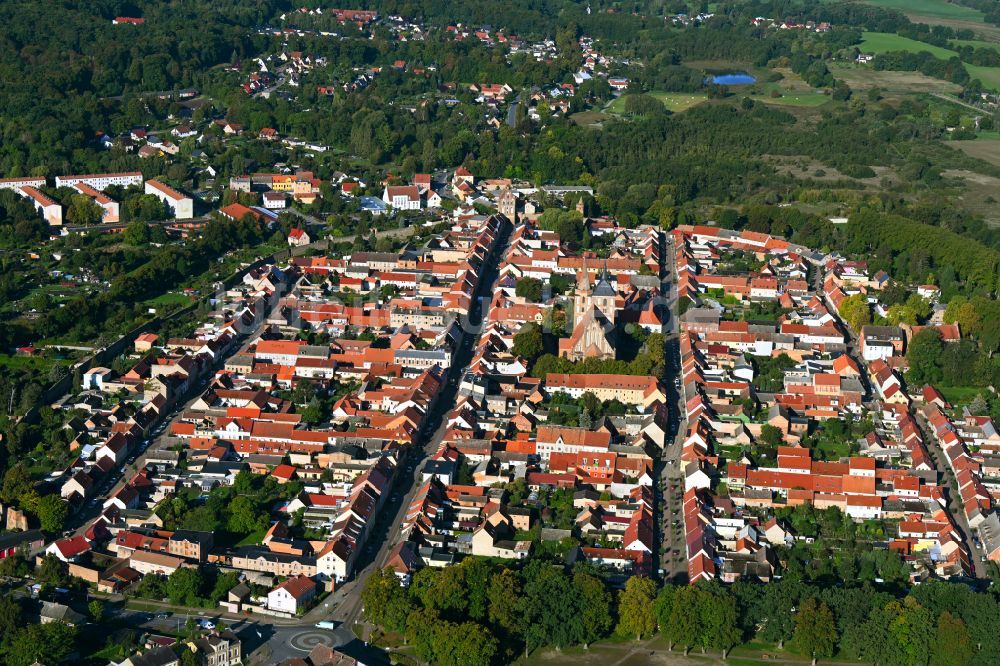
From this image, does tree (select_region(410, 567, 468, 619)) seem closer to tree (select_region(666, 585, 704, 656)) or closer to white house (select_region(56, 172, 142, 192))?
tree (select_region(666, 585, 704, 656))

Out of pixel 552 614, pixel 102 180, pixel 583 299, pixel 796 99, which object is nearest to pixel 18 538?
pixel 552 614

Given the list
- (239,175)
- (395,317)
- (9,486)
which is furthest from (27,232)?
(9,486)

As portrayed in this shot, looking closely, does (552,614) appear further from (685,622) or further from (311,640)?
(311,640)

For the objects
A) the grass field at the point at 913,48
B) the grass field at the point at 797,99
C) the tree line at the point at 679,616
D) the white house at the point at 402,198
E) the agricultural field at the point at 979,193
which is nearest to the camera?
the tree line at the point at 679,616

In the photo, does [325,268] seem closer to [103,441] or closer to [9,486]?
[103,441]

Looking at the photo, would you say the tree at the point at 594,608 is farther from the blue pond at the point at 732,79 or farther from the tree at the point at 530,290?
the blue pond at the point at 732,79

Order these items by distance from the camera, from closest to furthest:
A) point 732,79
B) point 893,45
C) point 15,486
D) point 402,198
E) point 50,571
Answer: point 50,571, point 15,486, point 402,198, point 732,79, point 893,45

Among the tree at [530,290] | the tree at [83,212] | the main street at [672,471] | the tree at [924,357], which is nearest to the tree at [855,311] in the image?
Answer: the tree at [924,357]

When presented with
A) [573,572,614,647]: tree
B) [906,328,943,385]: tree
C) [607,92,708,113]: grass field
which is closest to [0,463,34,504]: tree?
[573,572,614,647]: tree
